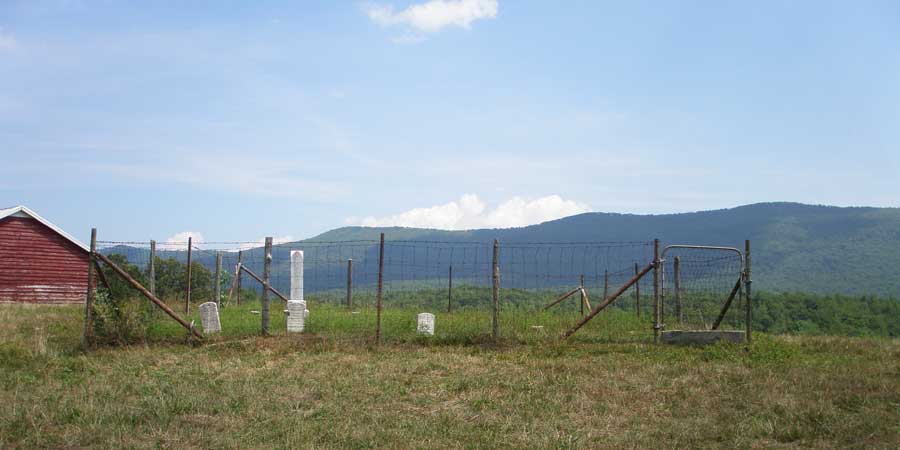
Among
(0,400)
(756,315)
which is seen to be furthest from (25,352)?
(756,315)

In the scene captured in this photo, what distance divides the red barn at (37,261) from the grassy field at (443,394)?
17.1 metres

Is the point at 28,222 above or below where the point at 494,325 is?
above

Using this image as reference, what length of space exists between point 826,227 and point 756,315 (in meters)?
95.7

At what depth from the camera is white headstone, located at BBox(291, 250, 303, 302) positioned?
18469 mm

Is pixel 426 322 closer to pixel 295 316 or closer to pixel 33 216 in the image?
pixel 295 316

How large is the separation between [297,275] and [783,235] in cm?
11496

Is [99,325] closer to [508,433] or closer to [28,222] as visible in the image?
[508,433]

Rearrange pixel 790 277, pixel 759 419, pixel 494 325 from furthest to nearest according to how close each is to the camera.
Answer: pixel 790 277
pixel 494 325
pixel 759 419

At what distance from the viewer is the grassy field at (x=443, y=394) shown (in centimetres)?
830

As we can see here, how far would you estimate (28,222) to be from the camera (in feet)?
102

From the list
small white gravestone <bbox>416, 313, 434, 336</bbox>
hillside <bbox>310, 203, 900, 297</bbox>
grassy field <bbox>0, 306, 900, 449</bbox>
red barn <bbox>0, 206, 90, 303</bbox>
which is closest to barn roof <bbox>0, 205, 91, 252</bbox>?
red barn <bbox>0, 206, 90, 303</bbox>

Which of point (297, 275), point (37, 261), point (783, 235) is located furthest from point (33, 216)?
point (783, 235)

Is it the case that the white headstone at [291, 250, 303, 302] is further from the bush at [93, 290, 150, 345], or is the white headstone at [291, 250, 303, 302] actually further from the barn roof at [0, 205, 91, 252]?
the barn roof at [0, 205, 91, 252]

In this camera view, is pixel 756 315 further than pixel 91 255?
Yes
